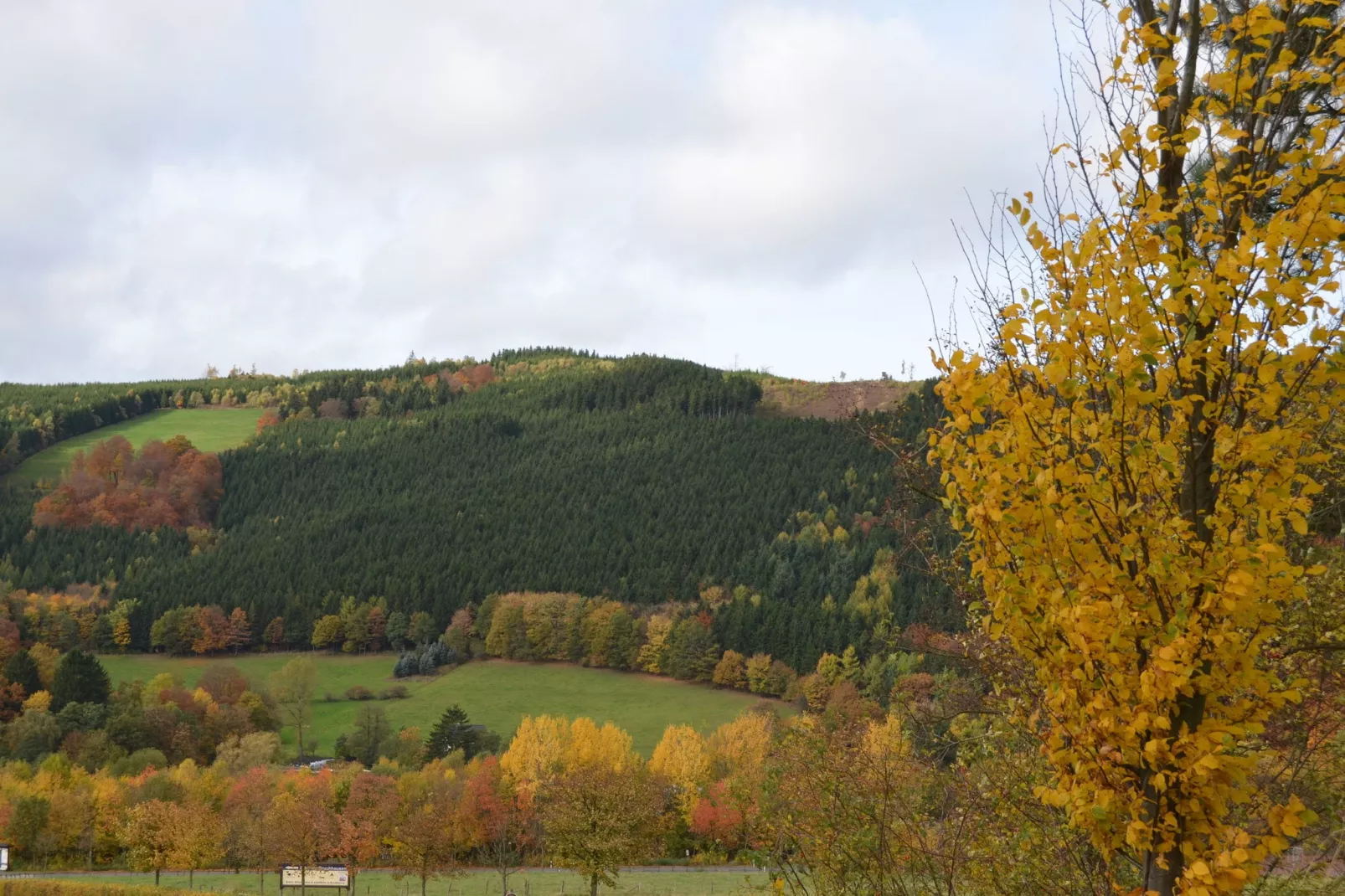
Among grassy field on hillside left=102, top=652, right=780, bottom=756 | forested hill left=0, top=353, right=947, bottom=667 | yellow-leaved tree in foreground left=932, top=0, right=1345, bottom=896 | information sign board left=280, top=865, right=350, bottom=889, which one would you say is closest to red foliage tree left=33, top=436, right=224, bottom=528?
forested hill left=0, top=353, right=947, bottom=667

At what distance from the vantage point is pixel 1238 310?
482cm

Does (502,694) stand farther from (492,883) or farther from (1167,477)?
(1167,477)

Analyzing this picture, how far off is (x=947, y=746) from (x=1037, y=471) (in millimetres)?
5642

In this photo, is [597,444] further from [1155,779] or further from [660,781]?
[1155,779]

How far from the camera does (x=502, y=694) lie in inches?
4067

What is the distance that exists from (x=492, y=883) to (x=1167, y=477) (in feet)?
183

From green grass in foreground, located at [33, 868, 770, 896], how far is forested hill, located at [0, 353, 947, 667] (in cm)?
5085

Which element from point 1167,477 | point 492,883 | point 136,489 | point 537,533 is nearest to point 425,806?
point 492,883

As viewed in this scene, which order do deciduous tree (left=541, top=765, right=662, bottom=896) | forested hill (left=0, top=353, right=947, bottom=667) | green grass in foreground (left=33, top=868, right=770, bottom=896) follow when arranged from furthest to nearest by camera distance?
forested hill (left=0, top=353, right=947, bottom=667) → green grass in foreground (left=33, top=868, right=770, bottom=896) → deciduous tree (left=541, top=765, right=662, bottom=896)

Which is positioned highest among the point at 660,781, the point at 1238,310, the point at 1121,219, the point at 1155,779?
the point at 1121,219

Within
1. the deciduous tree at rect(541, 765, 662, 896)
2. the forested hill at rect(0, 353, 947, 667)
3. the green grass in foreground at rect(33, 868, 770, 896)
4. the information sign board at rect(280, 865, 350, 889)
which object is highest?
the forested hill at rect(0, 353, 947, 667)

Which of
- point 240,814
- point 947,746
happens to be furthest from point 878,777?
point 240,814

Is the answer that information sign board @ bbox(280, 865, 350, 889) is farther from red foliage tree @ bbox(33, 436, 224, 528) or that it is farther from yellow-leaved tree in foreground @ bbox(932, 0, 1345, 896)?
red foliage tree @ bbox(33, 436, 224, 528)

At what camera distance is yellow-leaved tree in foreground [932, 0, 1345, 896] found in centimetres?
462
